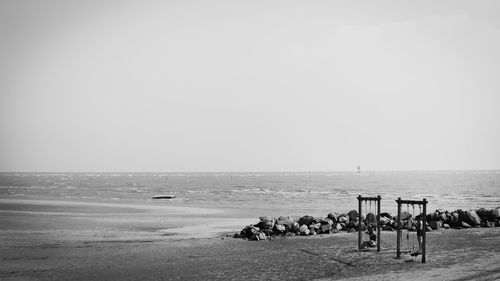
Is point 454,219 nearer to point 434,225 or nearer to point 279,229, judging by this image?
point 434,225

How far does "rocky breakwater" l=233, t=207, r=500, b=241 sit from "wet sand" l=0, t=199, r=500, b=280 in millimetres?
1321

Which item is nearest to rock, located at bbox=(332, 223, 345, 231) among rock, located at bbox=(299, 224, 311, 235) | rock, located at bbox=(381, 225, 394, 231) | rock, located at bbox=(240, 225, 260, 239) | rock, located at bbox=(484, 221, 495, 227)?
rock, located at bbox=(299, 224, 311, 235)

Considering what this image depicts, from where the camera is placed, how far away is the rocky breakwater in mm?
29250

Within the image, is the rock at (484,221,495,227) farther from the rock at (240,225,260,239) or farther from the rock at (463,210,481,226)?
the rock at (240,225,260,239)

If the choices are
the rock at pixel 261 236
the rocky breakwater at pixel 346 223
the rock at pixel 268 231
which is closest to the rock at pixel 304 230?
the rocky breakwater at pixel 346 223

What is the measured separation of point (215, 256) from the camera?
21.8 m

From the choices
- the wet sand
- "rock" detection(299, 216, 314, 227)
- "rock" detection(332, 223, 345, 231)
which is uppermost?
"rock" detection(299, 216, 314, 227)

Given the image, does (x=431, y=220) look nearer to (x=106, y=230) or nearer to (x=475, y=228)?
(x=475, y=228)

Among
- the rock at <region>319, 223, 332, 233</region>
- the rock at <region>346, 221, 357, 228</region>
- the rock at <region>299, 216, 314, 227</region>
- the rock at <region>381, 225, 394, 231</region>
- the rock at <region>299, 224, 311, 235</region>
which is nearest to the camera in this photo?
the rock at <region>299, 224, 311, 235</region>

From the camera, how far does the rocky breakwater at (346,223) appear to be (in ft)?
96.0

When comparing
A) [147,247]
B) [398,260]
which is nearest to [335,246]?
[398,260]

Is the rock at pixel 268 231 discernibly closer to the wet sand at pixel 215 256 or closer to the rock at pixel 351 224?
the wet sand at pixel 215 256

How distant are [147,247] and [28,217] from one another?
20764 mm

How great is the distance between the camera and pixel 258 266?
19359 mm
